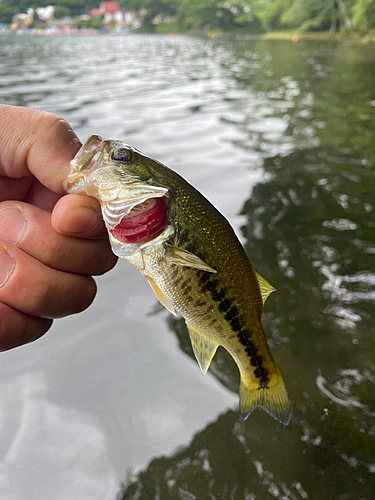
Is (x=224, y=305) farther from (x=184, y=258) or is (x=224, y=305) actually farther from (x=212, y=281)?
(x=184, y=258)

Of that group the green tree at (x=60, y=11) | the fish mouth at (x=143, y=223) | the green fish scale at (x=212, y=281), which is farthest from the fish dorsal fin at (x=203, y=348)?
the green tree at (x=60, y=11)

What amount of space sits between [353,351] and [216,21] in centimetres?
9452

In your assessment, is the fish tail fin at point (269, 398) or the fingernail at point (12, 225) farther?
the fish tail fin at point (269, 398)

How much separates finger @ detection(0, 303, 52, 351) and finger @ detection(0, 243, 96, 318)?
0.03m

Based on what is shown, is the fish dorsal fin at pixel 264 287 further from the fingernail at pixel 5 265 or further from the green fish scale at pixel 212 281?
the fingernail at pixel 5 265

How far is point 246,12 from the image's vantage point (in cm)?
8369

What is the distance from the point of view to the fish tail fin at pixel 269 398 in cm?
190

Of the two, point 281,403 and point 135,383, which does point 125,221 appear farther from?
point 135,383

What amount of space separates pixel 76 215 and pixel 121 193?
21 centimetres

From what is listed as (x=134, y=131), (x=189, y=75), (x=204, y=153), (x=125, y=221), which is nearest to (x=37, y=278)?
(x=125, y=221)

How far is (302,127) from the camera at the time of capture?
8.57 m

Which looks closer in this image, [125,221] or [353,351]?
[125,221]

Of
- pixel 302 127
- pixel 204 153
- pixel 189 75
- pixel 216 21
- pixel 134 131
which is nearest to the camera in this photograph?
pixel 204 153

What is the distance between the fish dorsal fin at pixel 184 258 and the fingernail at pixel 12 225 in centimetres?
65
